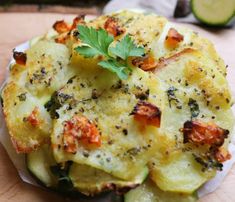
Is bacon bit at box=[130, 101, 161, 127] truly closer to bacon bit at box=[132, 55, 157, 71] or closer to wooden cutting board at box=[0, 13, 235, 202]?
bacon bit at box=[132, 55, 157, 71]

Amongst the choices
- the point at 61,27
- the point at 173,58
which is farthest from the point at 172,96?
the point at 61,27

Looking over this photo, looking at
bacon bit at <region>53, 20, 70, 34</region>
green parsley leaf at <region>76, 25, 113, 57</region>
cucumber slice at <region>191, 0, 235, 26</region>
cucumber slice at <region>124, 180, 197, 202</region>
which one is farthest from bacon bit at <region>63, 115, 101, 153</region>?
cucumber slice at <region>191, 0, 235, 26</region>

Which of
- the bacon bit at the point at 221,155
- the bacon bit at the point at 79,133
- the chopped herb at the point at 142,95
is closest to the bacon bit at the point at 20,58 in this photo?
the bacon bit at the point at 79,133

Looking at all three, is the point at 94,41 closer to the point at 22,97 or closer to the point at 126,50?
the point at 126,50

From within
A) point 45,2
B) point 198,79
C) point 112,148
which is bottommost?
point 45,2

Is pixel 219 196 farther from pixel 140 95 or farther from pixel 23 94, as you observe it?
pixel 23 94

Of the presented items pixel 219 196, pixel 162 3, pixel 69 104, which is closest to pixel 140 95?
pixel 69 104
